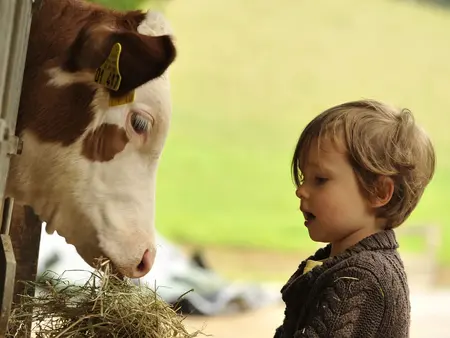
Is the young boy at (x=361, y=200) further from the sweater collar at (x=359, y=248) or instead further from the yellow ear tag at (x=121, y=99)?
the yellow ear tag at (x=121, y=99)

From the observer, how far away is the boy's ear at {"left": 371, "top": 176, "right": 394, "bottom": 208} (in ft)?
4.14

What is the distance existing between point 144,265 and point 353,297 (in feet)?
1.69

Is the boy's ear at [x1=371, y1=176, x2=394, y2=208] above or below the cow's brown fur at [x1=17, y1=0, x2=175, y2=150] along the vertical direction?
below

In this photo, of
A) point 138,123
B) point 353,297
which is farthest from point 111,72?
point 353,297

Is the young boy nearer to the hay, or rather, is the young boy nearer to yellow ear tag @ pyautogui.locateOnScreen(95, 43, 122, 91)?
the hay

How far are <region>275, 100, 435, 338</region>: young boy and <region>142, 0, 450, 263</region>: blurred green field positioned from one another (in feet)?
14.7

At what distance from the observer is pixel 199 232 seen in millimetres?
5855

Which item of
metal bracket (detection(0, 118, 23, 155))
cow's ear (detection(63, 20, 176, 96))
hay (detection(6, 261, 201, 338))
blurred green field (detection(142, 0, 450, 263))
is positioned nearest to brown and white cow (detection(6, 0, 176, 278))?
cow's ear (detection(63, 20, 176, 96))

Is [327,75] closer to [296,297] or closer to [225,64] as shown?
[225,64]

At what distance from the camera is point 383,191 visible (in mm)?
1269

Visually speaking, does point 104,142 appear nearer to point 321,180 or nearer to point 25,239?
point 25,239

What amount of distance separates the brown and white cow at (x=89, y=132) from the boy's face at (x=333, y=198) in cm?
37

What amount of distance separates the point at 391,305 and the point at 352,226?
14 cm

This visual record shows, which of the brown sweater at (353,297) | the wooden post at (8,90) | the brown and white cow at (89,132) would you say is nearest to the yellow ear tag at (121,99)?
the brown and white cow at (89,132)
